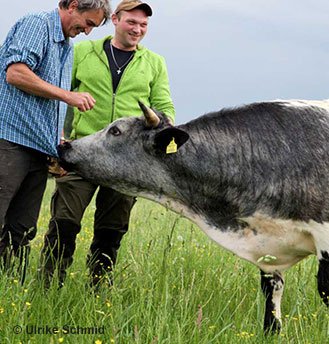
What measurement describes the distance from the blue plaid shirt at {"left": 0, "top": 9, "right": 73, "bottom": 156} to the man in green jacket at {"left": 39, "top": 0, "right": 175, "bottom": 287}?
0.61 m

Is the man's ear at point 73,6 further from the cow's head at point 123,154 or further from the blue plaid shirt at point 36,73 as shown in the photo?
the cow's head at point 123,154

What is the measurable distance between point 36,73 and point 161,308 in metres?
2.38

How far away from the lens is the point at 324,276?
5742 millimetres

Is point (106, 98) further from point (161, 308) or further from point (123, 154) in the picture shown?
point (161, 308)

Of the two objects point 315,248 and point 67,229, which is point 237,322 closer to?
point 315,248

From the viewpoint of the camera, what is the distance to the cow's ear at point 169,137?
568 centimetres

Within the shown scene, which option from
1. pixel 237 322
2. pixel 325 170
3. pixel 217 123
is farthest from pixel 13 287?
pixel 325 170

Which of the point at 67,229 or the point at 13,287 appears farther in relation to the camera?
the point at 67,229

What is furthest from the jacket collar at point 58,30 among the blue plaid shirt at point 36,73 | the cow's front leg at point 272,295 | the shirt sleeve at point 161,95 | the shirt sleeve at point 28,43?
the cow's front leg at point 272,295

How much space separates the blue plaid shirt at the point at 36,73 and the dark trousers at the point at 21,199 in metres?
0.15

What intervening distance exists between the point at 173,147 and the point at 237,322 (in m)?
1.53

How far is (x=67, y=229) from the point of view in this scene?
22.5 feet

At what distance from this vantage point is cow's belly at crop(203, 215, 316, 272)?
577cm

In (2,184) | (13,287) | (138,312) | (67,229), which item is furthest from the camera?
(67,229)
